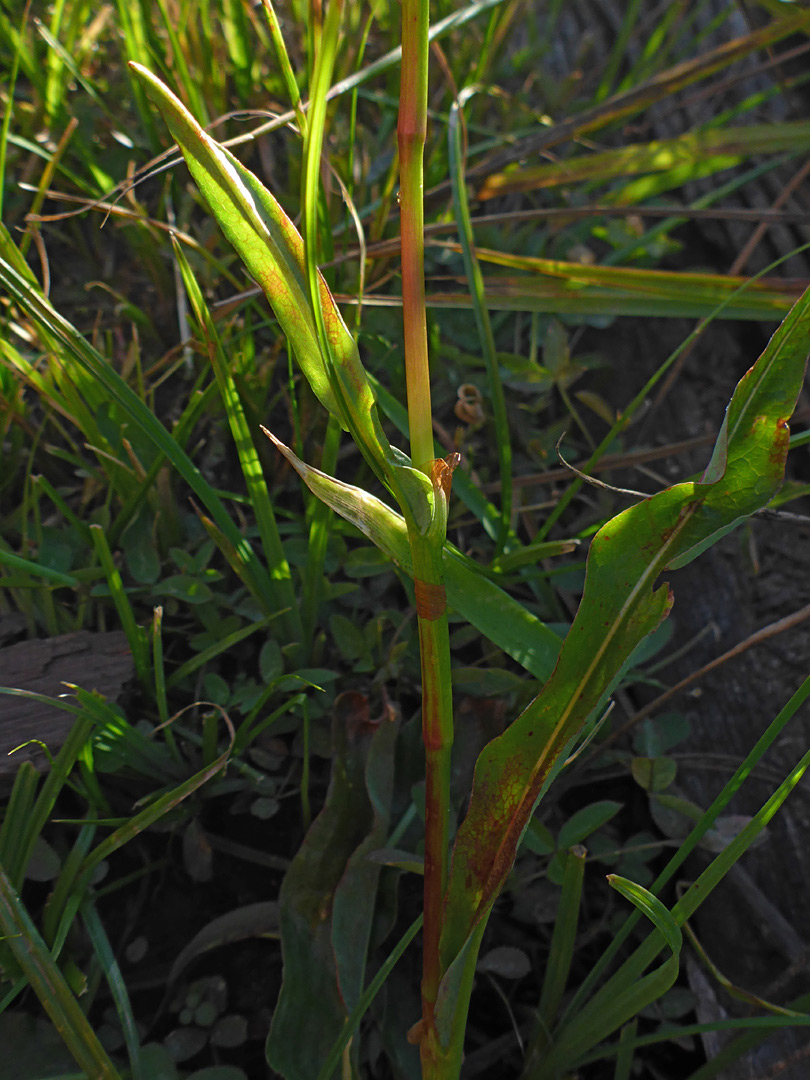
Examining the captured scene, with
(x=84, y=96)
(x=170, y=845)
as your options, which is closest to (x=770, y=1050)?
(x=170, y=845)

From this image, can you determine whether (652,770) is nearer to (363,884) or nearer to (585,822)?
(585,822)

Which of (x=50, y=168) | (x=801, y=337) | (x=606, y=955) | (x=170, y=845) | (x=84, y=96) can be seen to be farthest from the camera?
(x=84, y=96)

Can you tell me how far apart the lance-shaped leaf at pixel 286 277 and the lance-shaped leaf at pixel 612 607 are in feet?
0.66

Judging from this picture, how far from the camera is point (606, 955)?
2.39ft

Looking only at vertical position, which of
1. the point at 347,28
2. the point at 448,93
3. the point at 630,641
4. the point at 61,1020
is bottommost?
Result: the point at 61,1020

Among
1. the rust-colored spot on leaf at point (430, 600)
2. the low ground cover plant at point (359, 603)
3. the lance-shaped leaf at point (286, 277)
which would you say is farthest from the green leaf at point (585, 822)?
the lance-shaped leaf at point (286, 277)

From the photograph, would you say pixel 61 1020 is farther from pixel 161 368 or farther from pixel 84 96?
pixel 84 96

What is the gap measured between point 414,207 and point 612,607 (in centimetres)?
33

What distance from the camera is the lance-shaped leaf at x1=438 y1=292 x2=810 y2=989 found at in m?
0.56

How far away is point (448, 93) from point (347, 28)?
260 millimetres

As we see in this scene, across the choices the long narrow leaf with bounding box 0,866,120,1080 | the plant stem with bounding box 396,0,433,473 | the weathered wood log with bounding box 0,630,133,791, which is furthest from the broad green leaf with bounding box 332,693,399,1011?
the plant stem with bounding box 396,0,433,473

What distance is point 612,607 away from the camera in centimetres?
60

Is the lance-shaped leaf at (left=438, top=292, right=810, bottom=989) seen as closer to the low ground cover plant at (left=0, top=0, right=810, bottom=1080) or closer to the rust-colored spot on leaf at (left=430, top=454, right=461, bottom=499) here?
the low ground cover plant at (left=0, top=0, right=810, bottom=1080)

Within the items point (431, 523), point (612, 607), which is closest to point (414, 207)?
point (431, 523)
